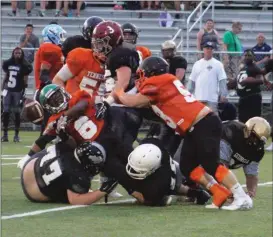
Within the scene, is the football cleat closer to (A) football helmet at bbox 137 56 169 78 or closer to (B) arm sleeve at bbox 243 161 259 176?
(B) arm sleeve at bbox 243 161 259 176

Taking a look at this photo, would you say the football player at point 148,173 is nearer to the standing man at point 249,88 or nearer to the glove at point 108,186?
the glove at point 108,186

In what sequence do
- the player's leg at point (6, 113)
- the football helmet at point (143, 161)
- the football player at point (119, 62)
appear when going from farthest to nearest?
the player's leg at point (6, 113), the football player at point (119, 62), the football helmet at point (143, 161)

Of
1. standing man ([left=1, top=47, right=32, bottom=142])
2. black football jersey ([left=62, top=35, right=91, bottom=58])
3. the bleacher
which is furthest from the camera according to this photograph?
the bleacher

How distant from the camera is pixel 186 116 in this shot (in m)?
7.94

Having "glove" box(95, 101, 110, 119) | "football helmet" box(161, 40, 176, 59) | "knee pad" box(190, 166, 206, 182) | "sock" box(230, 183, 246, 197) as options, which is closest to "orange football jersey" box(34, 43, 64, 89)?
"football helmet" box(161, 40, 176, 59)

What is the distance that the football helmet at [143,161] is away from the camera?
25.4 ft

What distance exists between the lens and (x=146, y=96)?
7.93 m

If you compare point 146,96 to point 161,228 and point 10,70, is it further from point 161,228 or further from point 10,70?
point 10,70

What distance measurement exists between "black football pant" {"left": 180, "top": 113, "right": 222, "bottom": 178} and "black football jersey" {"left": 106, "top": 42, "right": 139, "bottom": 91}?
3.51 ft

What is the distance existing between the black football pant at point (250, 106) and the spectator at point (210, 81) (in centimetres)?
48

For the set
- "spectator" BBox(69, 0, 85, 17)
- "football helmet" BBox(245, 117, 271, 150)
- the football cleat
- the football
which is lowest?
the football cleat

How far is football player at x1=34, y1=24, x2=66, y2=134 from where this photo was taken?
11617 millimetres

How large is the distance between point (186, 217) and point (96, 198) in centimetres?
91

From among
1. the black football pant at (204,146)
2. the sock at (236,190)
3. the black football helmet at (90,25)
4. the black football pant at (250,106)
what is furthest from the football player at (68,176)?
the black football pant at (250,106)
